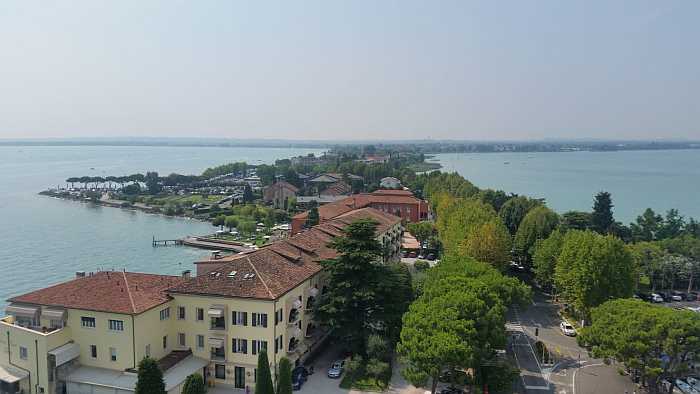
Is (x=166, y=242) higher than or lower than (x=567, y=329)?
lower

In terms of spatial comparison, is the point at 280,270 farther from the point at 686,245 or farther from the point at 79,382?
the point at 686,245

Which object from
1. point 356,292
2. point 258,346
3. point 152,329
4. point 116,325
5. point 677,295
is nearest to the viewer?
point 116,325

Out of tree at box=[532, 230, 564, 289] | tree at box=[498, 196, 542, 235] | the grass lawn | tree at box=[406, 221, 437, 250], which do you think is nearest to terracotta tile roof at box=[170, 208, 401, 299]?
the grass lawn

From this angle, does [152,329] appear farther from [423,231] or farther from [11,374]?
[423,231]

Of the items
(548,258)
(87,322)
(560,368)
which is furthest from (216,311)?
(548,258)

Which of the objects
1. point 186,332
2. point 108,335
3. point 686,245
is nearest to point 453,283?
point 186,332
